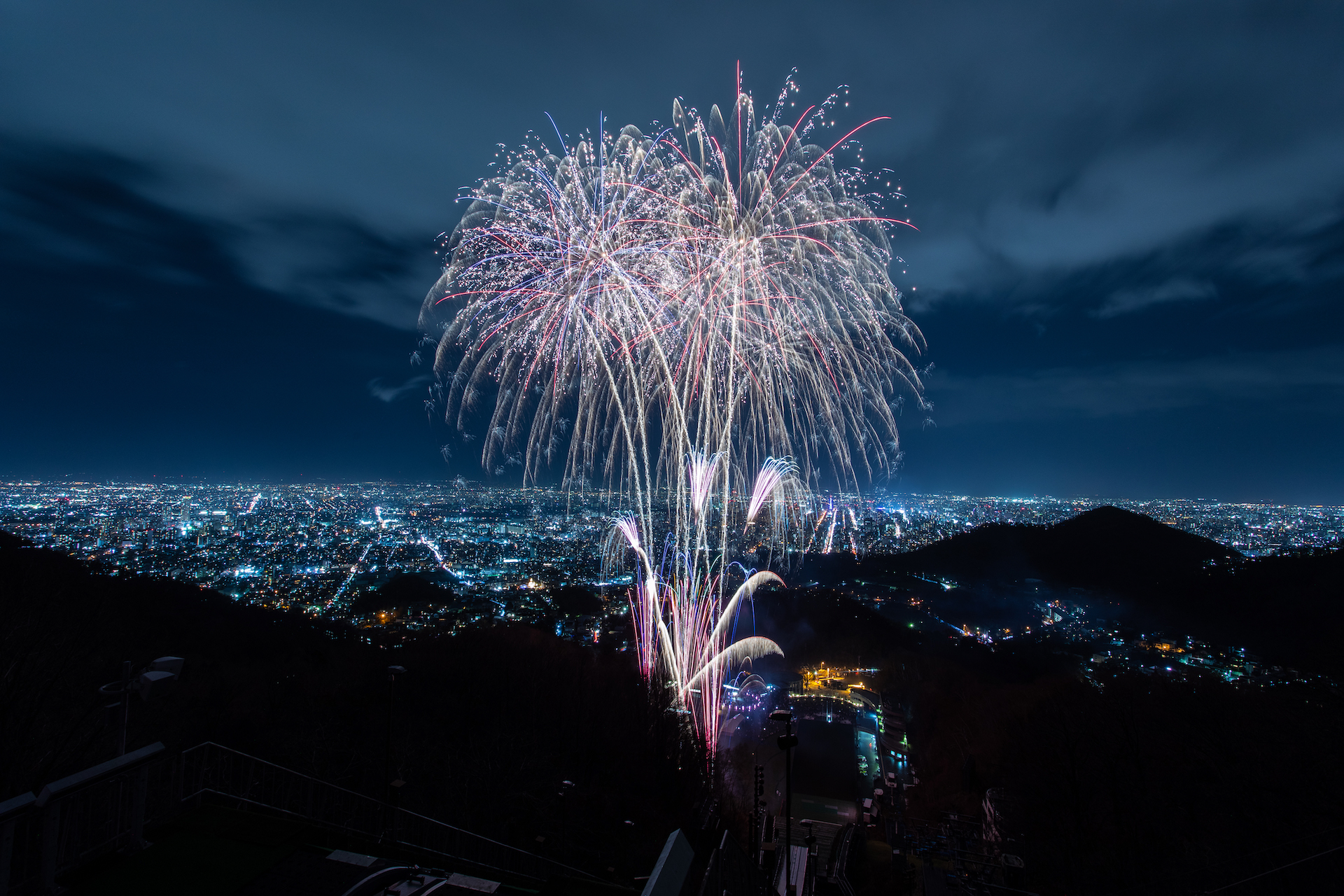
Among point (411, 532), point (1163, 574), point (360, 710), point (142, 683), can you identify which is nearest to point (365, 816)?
point (360, 710)

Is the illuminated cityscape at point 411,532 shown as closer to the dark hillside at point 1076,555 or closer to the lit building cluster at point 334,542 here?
the lit building cluster at point 334,542

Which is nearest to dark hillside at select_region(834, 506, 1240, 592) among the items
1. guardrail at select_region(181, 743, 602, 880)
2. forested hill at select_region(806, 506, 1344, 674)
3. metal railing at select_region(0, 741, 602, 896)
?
forested hill at select_region(806, 506, 1344, 674)

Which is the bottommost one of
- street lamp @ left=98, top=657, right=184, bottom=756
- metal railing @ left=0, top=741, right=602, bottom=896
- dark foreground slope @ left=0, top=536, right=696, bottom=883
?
dark foreground slope @ left=0, top=536, right=696, bottom=883

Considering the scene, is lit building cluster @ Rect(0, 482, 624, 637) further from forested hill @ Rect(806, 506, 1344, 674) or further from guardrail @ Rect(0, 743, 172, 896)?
forested hill @ Rect(806, 506, 1344, 674)

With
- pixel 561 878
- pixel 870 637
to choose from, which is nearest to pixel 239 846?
pixel 561 878

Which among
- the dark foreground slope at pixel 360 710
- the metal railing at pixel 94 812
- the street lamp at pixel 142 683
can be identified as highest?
the street lamp at pixel 142 683

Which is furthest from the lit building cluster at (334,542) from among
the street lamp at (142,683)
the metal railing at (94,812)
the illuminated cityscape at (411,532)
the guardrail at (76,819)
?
the guardrail at (76,819)

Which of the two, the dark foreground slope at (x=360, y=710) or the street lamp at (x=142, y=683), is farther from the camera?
the dark foreground slope at (x=360, y=710)

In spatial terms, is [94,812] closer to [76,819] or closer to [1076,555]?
[76,819]
